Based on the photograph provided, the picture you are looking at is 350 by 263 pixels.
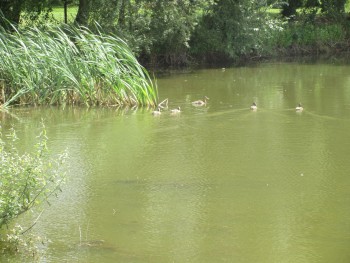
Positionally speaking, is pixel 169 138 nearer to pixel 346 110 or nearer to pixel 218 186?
pixel 218 186

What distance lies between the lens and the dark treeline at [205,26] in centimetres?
1978

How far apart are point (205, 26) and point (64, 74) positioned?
922 cm

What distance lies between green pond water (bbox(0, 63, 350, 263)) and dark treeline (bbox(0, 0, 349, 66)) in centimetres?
457

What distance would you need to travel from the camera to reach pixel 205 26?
22.8 m

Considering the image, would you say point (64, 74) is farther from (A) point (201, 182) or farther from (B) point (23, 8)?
(B) point (23, 8)

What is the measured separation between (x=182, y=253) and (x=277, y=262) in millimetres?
853

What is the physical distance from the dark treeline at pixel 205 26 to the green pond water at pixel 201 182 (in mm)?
4568

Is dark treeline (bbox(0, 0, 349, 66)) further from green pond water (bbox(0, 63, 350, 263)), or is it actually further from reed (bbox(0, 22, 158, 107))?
green pond water (bbox(0, 63, 350, 263))

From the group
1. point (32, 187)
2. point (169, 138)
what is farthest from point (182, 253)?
point (169, 138)

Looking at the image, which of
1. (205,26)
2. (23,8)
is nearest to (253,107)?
(205,26)

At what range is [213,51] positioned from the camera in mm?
23219

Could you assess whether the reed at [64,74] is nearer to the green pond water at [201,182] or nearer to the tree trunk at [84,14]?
the green pond water at [201,182]

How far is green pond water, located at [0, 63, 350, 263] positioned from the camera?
7160 mm

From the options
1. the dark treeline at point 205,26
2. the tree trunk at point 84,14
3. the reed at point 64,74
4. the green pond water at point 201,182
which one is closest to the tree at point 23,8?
the dark treeline at point 205,26
